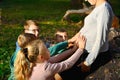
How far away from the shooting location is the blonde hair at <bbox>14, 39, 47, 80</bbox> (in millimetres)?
5207

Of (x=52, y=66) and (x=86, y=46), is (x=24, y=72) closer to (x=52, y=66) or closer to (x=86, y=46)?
(x=52, y=66)

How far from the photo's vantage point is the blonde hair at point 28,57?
17.1 ft

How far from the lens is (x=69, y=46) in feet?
18.6

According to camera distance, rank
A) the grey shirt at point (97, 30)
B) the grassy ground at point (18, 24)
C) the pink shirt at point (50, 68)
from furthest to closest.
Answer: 1. the grassy ground at point (18, 24)
2. the pink shirt at point (50, 68)
3. the grey shirt at point (97, 30)

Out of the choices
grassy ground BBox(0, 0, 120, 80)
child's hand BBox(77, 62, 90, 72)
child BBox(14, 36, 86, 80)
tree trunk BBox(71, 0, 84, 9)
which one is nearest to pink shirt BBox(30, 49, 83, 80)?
child BBox(14, 36, 86, 80)

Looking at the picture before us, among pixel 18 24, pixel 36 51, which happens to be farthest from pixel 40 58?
pixel 18 24

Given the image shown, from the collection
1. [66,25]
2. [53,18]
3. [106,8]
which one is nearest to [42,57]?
[106,8]

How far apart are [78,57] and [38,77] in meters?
0.61

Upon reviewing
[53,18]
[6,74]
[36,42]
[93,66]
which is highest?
[36,42]

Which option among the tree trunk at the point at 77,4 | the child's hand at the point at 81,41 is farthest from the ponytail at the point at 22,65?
the tree trunk at the point at 77,4

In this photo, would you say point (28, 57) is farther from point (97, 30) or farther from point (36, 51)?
point (97, 30)

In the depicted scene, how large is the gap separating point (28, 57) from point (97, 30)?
975mm

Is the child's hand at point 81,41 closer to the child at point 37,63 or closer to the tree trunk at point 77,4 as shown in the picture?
the child at point 37,63

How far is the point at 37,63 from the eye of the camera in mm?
5340
